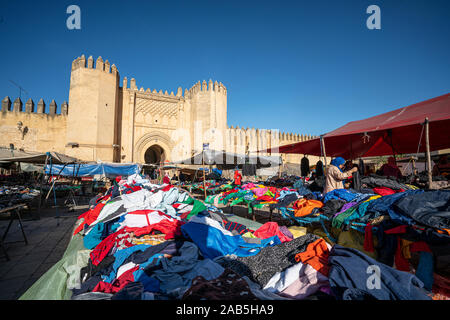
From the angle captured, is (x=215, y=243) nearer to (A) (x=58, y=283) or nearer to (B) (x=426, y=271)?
(A) (x=58, y=283)

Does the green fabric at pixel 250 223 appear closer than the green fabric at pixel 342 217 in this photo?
No

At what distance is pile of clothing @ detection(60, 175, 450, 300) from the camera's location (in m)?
1.43

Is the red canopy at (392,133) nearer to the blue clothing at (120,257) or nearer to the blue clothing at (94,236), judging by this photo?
the blue clothing at (120,257)

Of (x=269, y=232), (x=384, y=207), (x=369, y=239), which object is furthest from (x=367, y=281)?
(x=384, y=207)

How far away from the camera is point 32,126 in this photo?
16359 millimetres

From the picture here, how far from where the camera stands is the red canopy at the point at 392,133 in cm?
468

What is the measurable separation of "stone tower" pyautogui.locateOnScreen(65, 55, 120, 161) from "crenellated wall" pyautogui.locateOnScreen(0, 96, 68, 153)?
262cm

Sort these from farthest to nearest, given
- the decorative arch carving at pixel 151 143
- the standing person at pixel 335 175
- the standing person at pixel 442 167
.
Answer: the decorative arch carving at pixel 151 143 → the standing person at pixel 442 167 → the standing person at pixel 335 175

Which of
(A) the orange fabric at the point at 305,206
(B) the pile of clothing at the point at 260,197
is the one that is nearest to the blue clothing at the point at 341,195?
(A) the orange fabric at the point at 305,206

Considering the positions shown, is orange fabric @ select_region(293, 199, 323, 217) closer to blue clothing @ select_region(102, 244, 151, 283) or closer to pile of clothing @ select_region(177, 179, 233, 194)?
blue clothing @ select_region(102, 244, 151, 283)

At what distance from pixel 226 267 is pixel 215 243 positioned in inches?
14.4

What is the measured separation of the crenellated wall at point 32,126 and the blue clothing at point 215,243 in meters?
18.7
